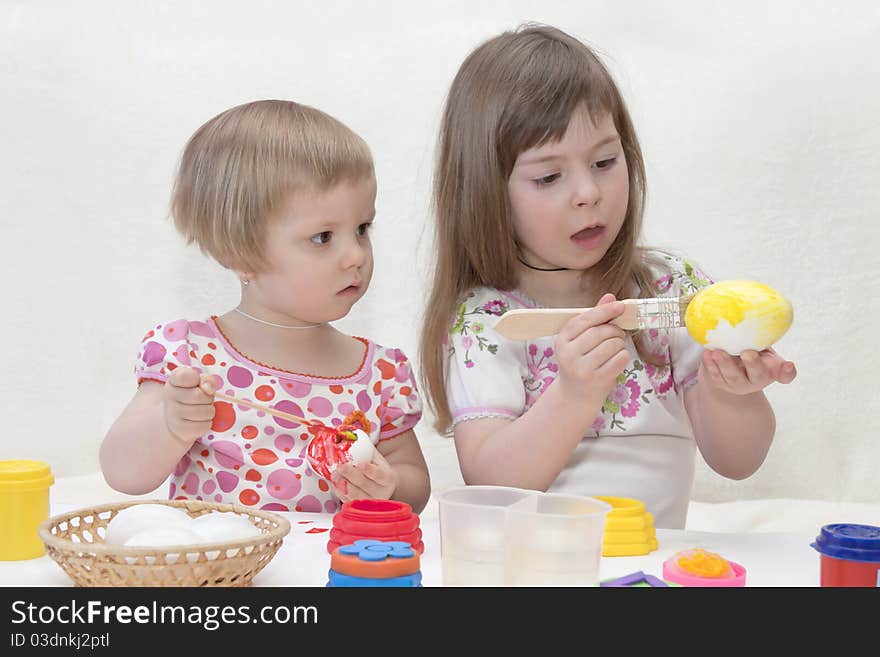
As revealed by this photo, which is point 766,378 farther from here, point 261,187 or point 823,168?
point 823,168

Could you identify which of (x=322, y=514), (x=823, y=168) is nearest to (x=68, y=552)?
(x=322, y=514)

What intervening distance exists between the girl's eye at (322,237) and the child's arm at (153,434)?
0.77 feet

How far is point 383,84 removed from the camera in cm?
203

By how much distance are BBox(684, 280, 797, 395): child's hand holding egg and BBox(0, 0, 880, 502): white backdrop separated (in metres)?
0.87

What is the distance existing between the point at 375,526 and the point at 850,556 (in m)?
0.38

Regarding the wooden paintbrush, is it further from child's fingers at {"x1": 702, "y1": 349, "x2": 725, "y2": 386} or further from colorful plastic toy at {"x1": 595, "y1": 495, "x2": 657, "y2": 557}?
colorful plastic toy at {"x1": 595, "y1": 495, "x2": 657, "y2": 557}

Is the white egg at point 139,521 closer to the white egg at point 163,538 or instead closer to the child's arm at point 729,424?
the white egg at point 163,538

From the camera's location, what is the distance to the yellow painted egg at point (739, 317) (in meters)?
1.05

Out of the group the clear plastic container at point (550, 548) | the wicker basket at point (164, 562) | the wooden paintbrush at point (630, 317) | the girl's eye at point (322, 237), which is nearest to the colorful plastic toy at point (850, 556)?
the clear plastic container at point (550, 548)

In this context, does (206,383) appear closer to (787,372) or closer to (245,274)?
(245,274)

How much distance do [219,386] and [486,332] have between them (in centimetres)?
33

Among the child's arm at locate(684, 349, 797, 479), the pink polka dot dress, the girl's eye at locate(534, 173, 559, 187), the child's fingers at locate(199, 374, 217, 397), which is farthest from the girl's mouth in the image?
the child's fingers at locate(199, 374, 217, 397)

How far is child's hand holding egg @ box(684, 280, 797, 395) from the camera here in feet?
3.44

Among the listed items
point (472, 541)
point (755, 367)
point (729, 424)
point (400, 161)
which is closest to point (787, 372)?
point (755, 367)
